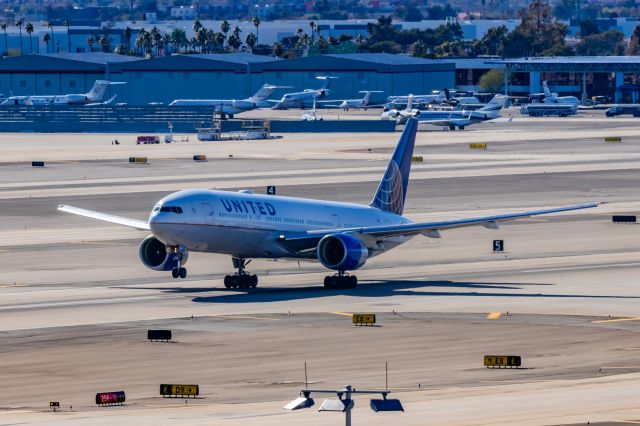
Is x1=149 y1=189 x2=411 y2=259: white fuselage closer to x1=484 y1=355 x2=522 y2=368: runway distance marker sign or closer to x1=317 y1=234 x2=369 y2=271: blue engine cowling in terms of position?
x1=317 y1=234 x2=369 y2=271: blue engine cowling

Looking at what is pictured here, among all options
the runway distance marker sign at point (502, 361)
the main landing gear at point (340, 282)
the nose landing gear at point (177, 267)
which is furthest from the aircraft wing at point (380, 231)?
the runway distance marker sign at point (502, 361)

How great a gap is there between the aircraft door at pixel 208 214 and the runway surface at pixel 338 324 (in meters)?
3.26

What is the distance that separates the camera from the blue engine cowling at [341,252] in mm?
67938

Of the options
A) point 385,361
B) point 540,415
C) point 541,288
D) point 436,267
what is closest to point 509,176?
point 436,267

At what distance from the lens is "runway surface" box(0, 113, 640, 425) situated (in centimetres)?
4194

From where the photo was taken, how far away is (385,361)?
1976 inches

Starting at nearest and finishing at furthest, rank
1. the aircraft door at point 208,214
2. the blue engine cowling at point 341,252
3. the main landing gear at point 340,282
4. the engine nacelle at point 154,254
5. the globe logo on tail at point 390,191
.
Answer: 1. the aircraft door at point 208,214
2. the blue engine cowling at point 341,252
3. the engine nacelle at point 154,254
4. the main landing gear at point 340,282
5. the globe logo on tail at point 390,191

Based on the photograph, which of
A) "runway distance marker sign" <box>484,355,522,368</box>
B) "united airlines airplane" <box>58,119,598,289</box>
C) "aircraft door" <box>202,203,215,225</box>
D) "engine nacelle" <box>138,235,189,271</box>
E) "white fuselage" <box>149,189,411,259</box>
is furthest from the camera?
"engine nacelle" <box>138,235,189,271</box>

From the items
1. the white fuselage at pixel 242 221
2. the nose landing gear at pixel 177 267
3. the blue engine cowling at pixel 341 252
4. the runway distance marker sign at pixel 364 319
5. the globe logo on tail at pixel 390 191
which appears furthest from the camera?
the globe logo on tail at pixel 390 191

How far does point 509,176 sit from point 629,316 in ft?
279

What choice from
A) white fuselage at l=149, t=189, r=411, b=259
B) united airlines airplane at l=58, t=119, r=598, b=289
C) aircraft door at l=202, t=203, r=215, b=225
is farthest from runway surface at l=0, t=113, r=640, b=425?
aircraft door at l=202, t=203, r=215, b=225

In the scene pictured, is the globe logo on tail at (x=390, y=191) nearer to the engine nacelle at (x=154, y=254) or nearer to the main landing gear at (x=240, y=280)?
the main landing gear at (x=240, y=280)

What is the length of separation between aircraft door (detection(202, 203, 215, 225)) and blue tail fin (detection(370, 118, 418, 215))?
40.7 feet

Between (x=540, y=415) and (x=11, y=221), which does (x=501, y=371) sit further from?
(x=11, y=221)
